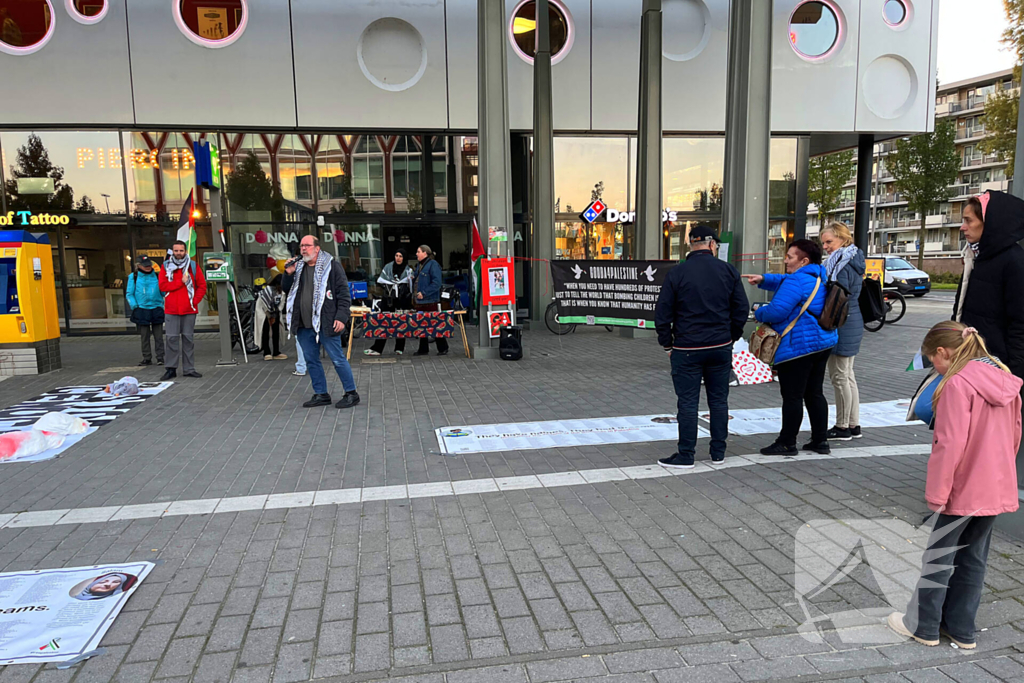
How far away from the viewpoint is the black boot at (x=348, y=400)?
7.27 m

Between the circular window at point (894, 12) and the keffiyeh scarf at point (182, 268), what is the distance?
56.3 feet

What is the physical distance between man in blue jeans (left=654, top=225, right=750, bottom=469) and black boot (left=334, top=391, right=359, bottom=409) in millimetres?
3838

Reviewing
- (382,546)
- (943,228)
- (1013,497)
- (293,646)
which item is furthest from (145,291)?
(943,228)

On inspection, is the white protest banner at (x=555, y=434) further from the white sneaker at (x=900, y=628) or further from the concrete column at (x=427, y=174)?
the concrete column at (x=427, y=174)

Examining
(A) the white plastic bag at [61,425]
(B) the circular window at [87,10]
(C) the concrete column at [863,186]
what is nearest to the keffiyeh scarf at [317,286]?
(A) the white plastic bag at [61,425]

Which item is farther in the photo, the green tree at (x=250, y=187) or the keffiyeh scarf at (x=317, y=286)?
the green tree at (x=250, y=187)

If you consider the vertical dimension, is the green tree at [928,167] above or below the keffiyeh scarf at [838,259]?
above

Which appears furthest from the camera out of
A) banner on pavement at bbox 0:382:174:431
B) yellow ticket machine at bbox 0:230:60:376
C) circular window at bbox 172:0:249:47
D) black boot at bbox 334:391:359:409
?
circular window at bbox 172:0:249:47

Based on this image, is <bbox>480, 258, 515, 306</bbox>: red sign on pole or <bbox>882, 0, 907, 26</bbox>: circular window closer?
<bbox>480, 258, 515, 306</bbox>: red sign on pole

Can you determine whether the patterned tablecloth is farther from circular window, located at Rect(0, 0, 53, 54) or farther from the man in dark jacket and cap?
circular window, located at Rect(0, 0, 53, 54)

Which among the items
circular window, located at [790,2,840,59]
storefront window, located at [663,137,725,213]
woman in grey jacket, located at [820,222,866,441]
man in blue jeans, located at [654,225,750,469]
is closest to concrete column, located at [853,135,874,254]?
circular window, located at [790,2,840,59]

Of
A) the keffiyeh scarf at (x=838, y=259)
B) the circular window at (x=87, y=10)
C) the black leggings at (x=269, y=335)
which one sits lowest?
the black leggings at (x=269, y=335)

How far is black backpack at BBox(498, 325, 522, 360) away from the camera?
34.9 ft

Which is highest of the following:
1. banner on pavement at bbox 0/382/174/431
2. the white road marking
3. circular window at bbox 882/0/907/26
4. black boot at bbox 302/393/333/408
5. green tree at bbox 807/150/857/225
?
circular window at bbox 882/0/907/26
